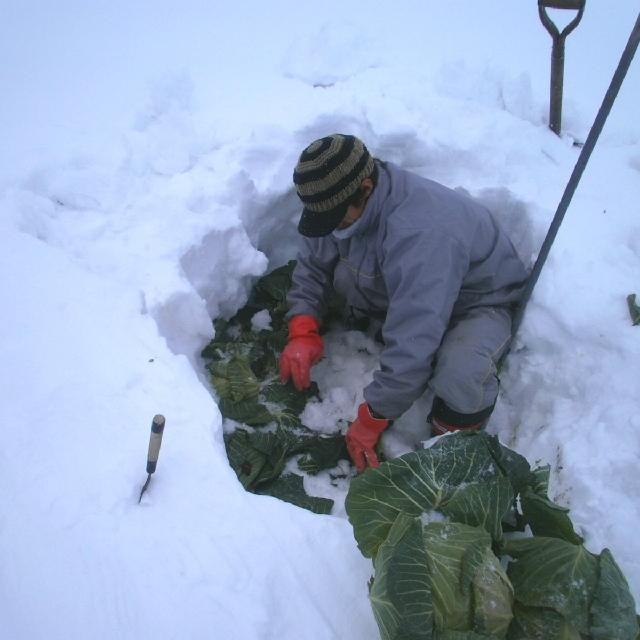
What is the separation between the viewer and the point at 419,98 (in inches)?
144

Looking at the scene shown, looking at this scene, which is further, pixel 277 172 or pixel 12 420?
pixel 277 172

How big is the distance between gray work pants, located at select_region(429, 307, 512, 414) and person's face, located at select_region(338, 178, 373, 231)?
0.75 m

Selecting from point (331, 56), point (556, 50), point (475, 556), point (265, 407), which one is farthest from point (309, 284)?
point (556, 50)

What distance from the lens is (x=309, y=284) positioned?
9.86 feet

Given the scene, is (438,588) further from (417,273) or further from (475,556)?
(417,273)

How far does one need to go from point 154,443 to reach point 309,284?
1696mm

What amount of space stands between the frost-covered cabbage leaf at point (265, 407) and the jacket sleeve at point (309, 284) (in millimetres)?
219

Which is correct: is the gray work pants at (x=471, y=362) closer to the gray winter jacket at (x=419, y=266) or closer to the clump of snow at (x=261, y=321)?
the gray winter jacket at (x=419, y=266)

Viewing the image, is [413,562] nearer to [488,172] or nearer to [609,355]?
[609,355]

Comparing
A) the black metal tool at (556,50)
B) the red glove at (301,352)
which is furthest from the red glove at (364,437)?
the black metal tool at (556,50)

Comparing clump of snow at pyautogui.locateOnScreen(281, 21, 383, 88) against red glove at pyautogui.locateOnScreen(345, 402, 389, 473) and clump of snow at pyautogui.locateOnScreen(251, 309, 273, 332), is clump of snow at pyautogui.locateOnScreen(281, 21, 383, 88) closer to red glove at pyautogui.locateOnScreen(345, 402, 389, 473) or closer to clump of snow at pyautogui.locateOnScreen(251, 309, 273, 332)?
clump of snow at pyautogui.locateOnScreen(251, 309, 273, 332)

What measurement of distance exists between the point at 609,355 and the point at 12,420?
8.14 feet

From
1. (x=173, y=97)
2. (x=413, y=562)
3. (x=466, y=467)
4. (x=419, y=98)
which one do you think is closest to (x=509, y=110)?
(x=419, y=98)

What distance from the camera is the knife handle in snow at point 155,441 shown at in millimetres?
1414
